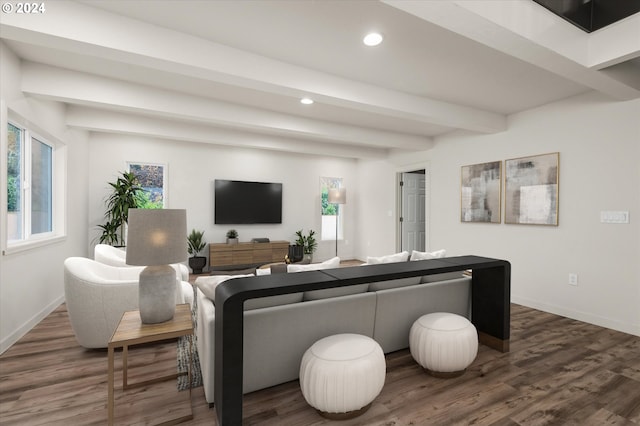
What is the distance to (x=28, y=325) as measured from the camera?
10.1 ft

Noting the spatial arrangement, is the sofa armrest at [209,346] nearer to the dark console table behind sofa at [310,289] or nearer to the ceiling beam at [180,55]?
the dark console table behind sofa at [310,289]

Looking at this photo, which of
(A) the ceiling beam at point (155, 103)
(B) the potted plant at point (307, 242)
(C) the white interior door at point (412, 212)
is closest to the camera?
(A) the ceiling beam at point (155, 103)

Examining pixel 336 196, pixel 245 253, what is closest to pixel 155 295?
pixel 245 253

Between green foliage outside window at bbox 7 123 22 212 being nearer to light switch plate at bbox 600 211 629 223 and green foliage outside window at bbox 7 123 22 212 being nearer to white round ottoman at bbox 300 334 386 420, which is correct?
white round ottoman at bbox 300 334 386 420

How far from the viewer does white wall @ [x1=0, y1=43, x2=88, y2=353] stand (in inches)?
106

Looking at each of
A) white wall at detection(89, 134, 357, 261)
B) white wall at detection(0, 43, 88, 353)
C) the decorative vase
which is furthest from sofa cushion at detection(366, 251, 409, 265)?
white wall at detection(89, 134, 357, 261)

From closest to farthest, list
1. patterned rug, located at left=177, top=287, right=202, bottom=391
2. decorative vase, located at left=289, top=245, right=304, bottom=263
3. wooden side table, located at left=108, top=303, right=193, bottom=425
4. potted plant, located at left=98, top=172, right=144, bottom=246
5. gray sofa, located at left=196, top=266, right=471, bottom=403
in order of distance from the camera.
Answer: wooden side table, located at left=108, top=303, right=193, bottom=425
gray sofa, located at left=196, top=266, right=471, bottom=403
patterned rug, located at left=177, top=287, right=202, bottom=391
potted plant, located at left=98, top=172, right=144, bottom=246
decorative vase, located at left=289, top=245, right=304, bottom=263

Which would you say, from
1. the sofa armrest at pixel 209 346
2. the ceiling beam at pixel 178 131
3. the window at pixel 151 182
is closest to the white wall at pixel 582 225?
the ceiling beam at pixel 178 131

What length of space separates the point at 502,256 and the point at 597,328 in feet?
4.40

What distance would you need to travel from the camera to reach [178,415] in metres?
1.84

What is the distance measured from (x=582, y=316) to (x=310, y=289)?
3.62 metres

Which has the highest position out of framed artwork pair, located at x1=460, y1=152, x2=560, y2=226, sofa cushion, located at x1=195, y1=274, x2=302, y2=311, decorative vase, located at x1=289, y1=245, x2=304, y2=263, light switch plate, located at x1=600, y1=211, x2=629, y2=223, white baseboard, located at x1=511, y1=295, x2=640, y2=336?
framed artwork pair, located at x1=460, y1=152, x2=560, y2=226

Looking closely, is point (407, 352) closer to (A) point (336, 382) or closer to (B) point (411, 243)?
(A) point (336, 382)

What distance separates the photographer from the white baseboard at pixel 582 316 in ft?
10.6
